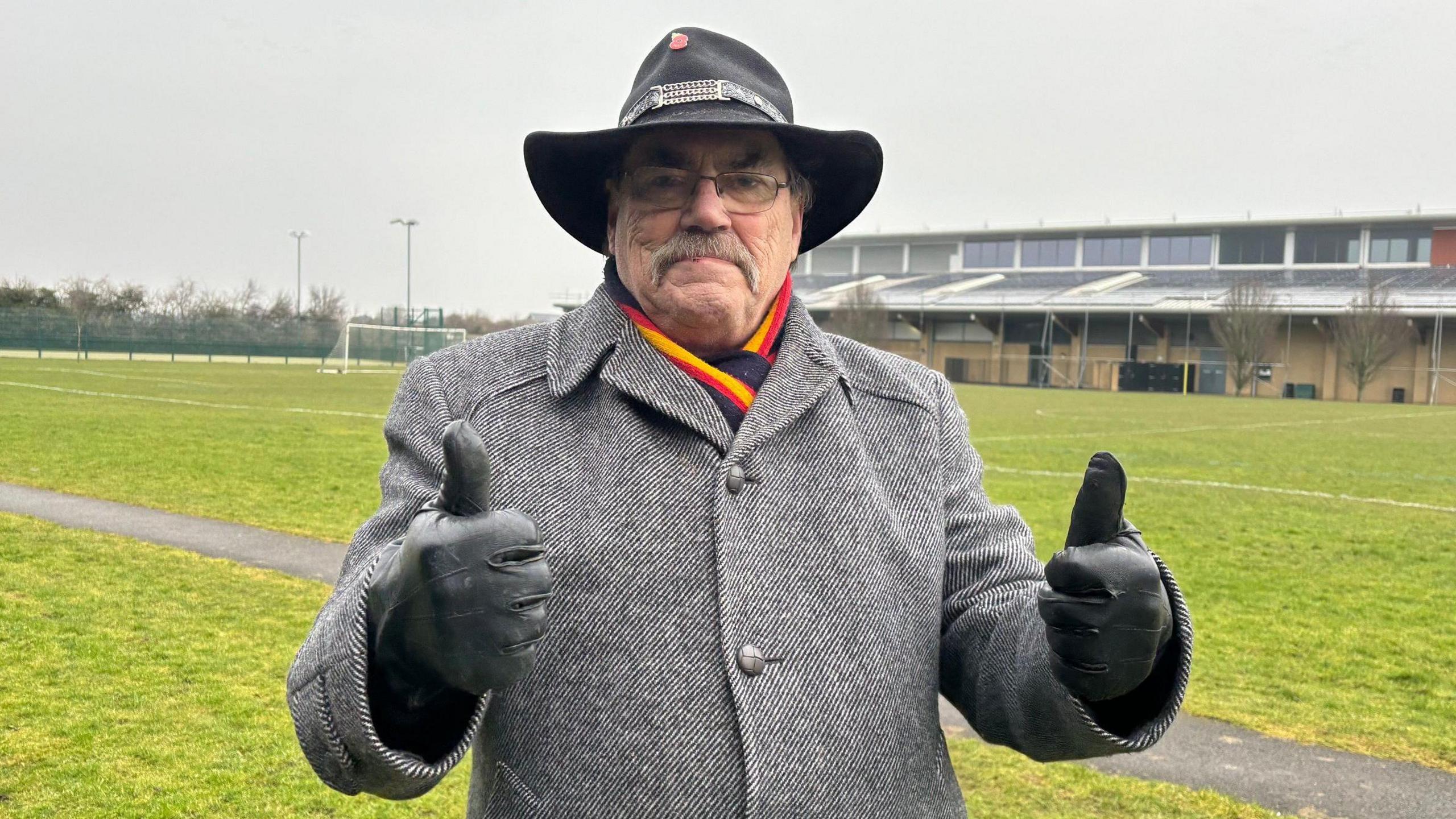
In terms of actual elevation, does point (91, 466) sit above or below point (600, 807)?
below

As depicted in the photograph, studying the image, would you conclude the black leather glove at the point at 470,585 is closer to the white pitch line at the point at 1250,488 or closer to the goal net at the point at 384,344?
the white pitch line at the point at 1250,488

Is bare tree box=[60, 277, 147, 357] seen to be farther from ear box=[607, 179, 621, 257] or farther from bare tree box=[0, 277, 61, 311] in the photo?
ear box=[607, 179, 621, 257]

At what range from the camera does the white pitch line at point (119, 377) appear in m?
32.4

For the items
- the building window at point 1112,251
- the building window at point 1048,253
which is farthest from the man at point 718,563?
the building window at point 1048,253

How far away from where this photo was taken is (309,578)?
7.17 meters

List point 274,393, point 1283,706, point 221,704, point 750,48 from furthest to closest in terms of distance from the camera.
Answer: point 274,393 → point 1283,706 → point 221,704 → point 750,48

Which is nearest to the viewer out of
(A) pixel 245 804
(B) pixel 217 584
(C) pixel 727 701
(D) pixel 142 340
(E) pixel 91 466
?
(C) pixel 727 701

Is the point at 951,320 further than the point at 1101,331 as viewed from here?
Yes

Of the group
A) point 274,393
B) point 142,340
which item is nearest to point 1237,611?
point 274,393

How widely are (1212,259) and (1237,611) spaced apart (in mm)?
63699

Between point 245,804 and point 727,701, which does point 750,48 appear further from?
point 245,804

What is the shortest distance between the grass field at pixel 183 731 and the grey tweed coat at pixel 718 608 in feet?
7.55

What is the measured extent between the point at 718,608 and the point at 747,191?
75cm

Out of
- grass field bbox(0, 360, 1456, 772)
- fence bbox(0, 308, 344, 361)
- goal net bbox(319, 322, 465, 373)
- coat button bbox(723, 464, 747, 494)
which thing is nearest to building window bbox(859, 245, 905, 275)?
goal net bbox(319, 322, 465, 373)
